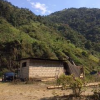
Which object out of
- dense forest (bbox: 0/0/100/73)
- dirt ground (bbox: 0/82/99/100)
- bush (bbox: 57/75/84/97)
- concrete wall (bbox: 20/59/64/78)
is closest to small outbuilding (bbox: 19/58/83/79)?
concrete wall (bbox: 20/59/64/78)

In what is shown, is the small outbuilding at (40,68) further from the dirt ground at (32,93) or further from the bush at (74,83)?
the bush at (74,83)

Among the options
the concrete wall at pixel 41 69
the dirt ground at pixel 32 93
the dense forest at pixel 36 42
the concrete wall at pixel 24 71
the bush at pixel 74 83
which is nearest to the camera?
the bush at pixel 74 83

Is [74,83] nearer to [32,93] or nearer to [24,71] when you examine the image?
[32,93]

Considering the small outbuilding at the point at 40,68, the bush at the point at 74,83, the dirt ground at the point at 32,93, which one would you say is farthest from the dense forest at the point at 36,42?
the bush at the point at 74,83

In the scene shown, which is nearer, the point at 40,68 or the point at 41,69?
the point at 40,68

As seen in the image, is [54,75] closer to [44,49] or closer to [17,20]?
[44,49]

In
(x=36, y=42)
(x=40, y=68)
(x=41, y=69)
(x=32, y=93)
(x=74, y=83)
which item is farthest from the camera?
(x=36, y=42)

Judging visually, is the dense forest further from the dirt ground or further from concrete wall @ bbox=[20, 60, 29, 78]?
the dirt ground

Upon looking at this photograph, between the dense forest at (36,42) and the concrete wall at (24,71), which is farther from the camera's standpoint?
the dense forest at (36,42)

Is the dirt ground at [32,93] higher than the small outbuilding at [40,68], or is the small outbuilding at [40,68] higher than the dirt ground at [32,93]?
the small outbuilding at [40,68]

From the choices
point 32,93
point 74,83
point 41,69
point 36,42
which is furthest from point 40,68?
point 36,42

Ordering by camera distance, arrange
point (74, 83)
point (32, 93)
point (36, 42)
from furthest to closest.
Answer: point (36, 42) < point (32, 93) < point (74, 83)

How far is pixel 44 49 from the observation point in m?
52.4

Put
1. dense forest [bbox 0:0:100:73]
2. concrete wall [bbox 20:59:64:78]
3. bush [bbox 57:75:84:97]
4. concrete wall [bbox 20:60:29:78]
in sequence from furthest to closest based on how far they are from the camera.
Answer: dense forest [bbox 0:0:100:73]
concrete wall [bbox 20:60:29:78]
concrete wall [bbox 20:59:64:78]
bush [bbox 57:75:84:97]
